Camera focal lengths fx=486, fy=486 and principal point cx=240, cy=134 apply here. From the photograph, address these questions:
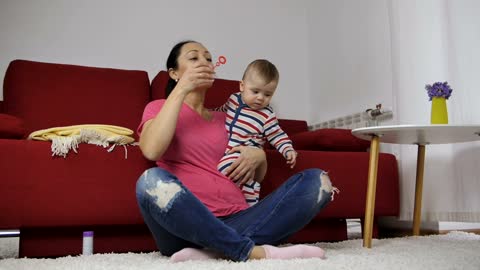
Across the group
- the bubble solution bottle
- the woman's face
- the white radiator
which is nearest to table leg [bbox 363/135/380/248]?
the woman's face

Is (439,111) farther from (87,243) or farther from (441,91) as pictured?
(87,243)

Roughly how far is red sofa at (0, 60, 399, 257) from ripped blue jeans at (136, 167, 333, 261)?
37 cm

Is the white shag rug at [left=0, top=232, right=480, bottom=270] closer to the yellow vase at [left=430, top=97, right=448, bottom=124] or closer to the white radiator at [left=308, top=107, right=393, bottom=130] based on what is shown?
the yellow vase at [left=430, top=97, right=448, bottom=124]

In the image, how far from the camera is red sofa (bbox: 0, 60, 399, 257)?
1578mm

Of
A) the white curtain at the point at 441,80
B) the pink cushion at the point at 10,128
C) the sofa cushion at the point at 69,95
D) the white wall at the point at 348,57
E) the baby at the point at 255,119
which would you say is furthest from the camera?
the white wall at the point at 348,57

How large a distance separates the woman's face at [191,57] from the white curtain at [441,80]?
0.99 metres

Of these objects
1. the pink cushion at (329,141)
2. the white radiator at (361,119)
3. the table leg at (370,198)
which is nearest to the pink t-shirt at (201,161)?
the table leg at (370,198)

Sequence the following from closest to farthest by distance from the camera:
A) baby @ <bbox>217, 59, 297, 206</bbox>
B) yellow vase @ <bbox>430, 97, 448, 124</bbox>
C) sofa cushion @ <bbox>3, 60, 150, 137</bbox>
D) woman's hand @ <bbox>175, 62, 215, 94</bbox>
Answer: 1. woman's hand @ <bbox>175, 62, 215, 94</bbox>
2. baby @ <bbox>217, 59, 297, 206</bbox>
3. yellow vase @ <bbox>430, 97, 448, 124</bbox>
4. sofa cushion @ <bbox>3, 60, 150, 137</bbox>

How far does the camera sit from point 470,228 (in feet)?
7.66

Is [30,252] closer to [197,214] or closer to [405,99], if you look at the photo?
[197,214]

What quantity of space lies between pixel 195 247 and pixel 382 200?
3.50 ft

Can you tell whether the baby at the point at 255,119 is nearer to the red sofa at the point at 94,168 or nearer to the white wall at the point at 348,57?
the red sofa at the point at 94,168

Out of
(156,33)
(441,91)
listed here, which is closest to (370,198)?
(441,91)

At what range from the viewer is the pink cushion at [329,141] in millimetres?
2109
